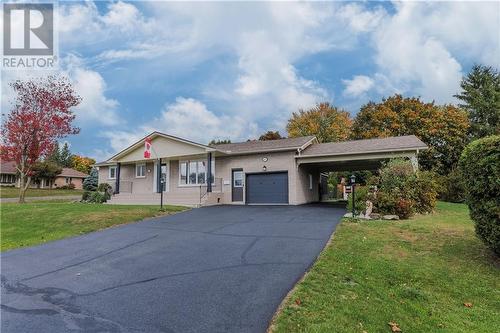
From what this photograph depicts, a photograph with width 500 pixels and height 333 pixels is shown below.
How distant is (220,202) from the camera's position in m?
20.8

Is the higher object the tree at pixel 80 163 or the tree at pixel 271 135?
the tree at pixel 271 135

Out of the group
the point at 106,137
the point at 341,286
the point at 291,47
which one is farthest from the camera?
the point at 106,137

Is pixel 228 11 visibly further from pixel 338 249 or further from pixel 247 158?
pixel 247 158

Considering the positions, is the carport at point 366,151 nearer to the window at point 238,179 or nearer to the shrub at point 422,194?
the shrub at point 422,194

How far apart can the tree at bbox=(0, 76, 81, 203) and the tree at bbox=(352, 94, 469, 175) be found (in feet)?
97.8

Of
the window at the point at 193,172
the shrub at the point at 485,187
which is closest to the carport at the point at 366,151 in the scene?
the window at the point at 193,172

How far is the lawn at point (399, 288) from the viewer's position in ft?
12.9

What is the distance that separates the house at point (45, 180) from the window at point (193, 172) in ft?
131

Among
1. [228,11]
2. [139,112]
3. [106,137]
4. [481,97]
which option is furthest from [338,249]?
[481,97]

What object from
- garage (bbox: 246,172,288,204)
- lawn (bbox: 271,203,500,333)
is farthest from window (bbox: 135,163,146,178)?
lawn (bbox: 271,203,500,333)

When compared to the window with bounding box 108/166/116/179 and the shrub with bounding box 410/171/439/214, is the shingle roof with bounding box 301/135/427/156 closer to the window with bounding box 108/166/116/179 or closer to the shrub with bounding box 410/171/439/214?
the shrub with bounding box 410/171/439/214

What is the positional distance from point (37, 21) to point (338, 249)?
13139mm

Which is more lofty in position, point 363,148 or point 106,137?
point 106,137

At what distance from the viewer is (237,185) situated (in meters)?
21.0
